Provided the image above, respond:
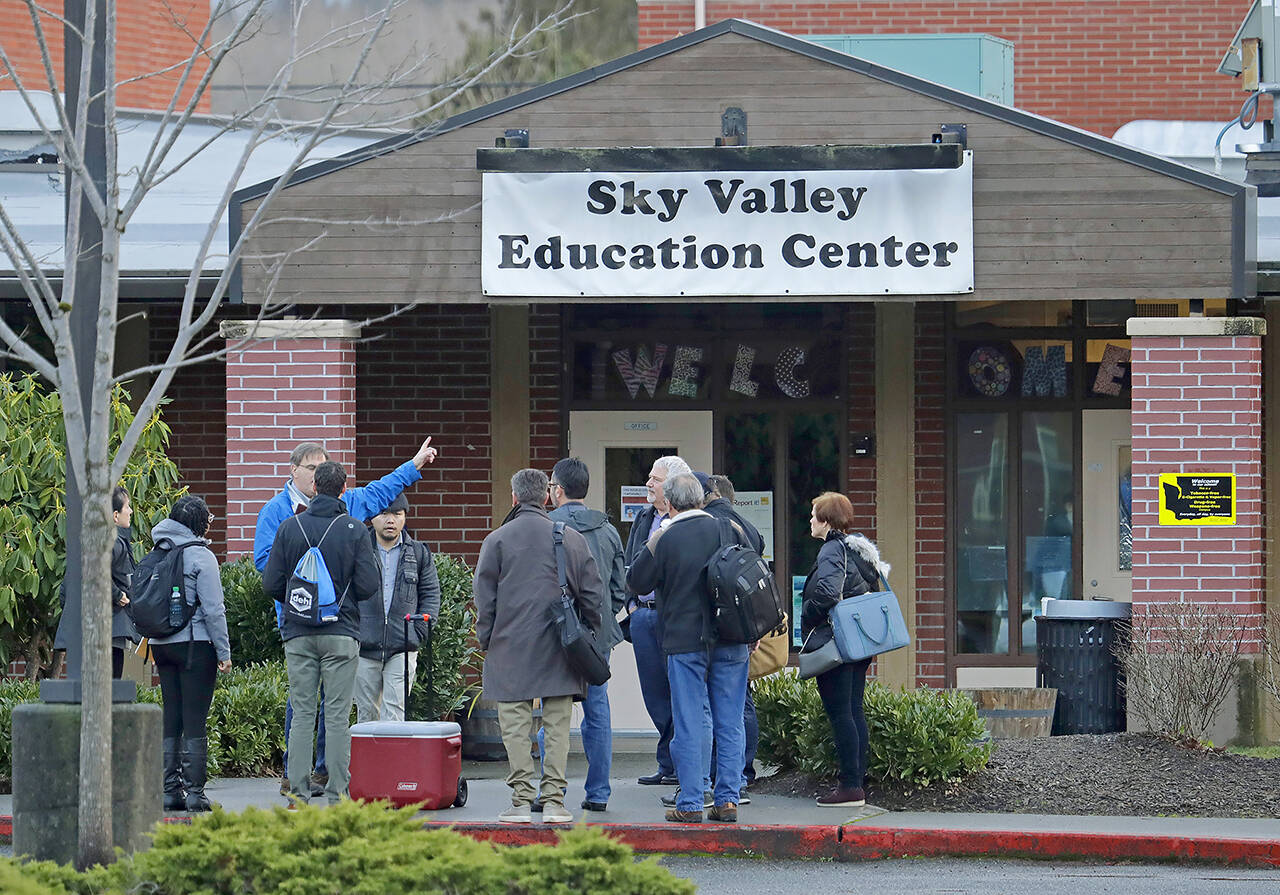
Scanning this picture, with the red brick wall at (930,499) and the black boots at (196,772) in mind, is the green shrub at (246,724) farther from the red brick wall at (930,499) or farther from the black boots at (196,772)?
the red brick wall at (930,499)

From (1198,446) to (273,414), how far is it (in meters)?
6.05

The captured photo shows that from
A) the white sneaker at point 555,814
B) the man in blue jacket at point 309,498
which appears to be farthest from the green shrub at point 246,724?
the white sneaker at point 555,814

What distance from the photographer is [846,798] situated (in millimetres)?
9289

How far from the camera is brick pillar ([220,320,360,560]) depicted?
38.6 feet

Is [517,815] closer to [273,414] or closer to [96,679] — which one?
[96,679]

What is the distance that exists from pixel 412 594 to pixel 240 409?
2.61 meters

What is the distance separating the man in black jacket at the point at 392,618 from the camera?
9781 mm

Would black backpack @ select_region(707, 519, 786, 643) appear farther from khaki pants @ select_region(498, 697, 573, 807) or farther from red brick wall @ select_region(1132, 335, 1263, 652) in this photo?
red brick wall @ select_region(1132, 335, 1263, 652)

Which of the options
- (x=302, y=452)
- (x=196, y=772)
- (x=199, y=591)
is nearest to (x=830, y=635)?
(x=302, y=452)

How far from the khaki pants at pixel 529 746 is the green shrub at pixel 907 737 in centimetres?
158

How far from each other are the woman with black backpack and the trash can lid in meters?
5.17

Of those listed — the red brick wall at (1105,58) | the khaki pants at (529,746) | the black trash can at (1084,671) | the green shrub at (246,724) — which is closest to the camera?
the khaki pants at (529,746)

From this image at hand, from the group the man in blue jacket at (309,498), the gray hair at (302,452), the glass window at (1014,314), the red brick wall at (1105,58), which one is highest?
the red brick wall at (1105,58)

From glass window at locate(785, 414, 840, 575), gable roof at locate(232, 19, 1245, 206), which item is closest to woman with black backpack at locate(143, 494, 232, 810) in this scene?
gable roof at locate(232, 19, 1245, 206)
